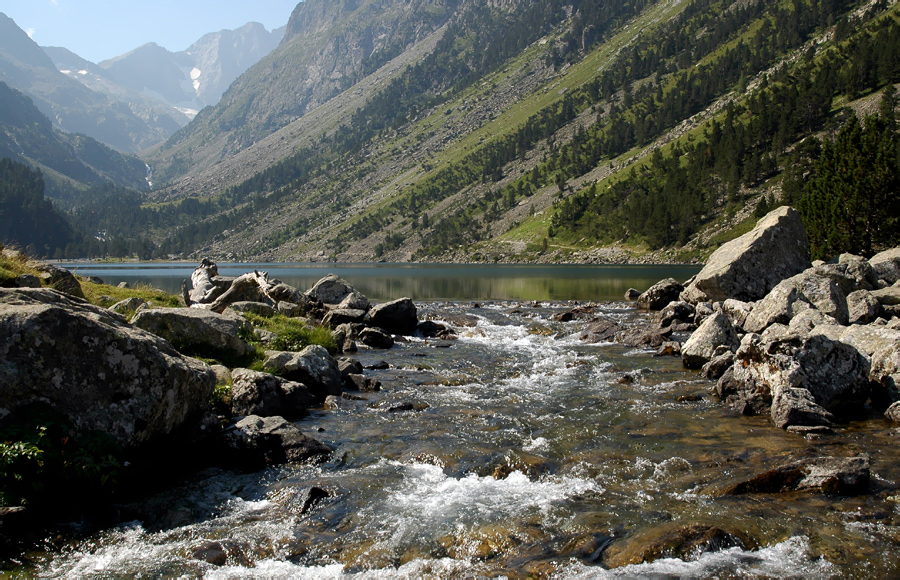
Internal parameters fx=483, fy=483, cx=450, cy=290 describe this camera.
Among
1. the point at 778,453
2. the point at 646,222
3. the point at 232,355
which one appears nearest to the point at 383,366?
the point at 232,355

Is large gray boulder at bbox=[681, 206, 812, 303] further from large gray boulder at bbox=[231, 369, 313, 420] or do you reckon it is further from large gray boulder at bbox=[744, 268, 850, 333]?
large gray boulder at bbox=[231, 369, 313, 420]

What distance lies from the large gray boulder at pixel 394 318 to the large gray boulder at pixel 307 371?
1562 centimetres

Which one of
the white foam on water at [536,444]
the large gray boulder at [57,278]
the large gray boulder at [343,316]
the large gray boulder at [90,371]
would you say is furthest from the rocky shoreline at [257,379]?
the large gray boulder at [343,316]

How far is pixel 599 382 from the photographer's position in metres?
19.1

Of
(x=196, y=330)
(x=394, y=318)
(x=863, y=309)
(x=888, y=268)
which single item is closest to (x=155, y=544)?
(x=196, y=330)

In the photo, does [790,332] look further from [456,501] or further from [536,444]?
[456,501]

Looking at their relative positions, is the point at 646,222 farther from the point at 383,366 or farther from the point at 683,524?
the point at 683,524

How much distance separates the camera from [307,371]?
17.1 metres

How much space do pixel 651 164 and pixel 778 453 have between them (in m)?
162

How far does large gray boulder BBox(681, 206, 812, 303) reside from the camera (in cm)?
3300

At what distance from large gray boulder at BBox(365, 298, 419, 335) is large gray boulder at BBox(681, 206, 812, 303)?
20.6 meters

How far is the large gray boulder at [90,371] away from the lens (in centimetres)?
830

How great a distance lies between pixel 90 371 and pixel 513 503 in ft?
27.3

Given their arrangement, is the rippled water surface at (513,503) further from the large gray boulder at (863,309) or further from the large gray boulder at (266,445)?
the large gray boulder at (863,309)
